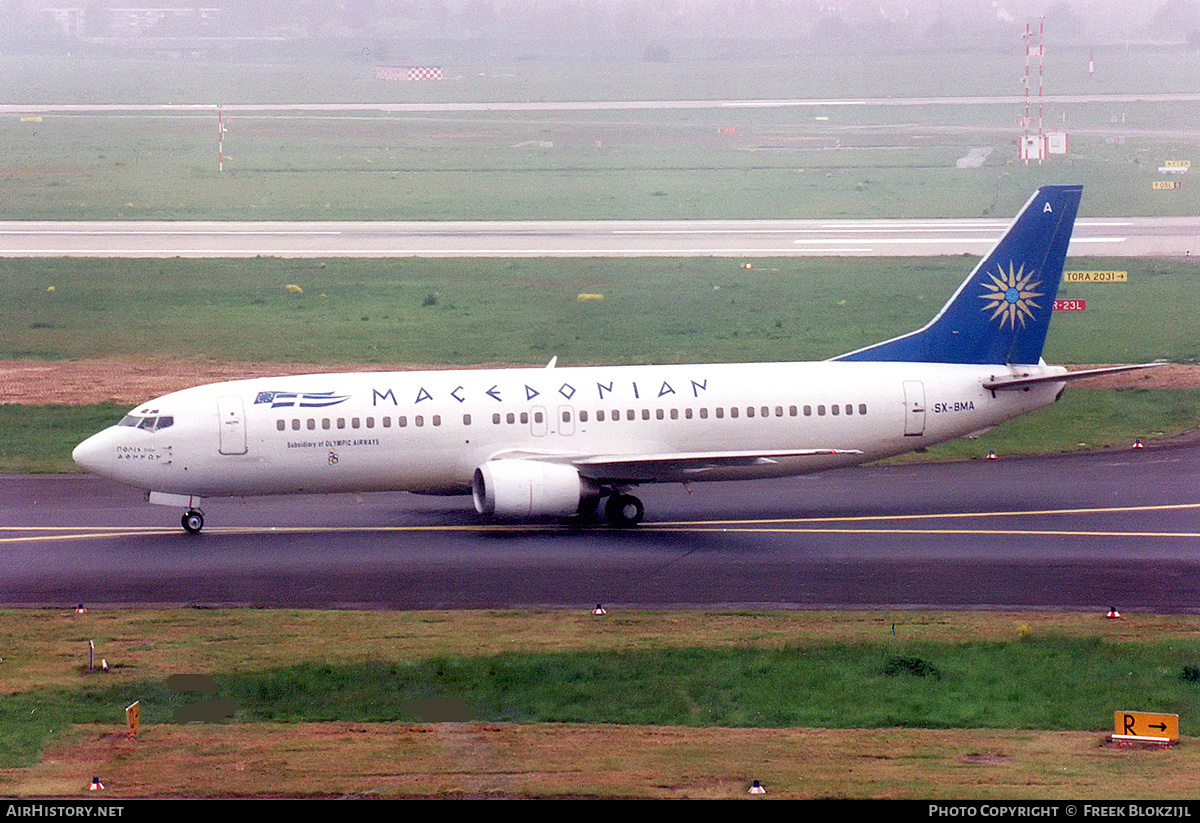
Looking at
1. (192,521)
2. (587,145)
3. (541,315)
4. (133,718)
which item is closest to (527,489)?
(192,521)

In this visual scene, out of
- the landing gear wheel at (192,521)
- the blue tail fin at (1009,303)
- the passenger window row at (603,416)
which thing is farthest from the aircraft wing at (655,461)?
the landing gear wheel at (192,521)

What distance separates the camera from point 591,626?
2994 cm

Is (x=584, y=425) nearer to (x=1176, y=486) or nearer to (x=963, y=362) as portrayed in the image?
(x=963, y=362)

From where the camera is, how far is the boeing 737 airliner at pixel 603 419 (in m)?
37.7

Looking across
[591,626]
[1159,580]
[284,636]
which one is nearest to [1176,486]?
[1159,580]

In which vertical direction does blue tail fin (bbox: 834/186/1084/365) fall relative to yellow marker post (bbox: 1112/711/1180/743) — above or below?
above

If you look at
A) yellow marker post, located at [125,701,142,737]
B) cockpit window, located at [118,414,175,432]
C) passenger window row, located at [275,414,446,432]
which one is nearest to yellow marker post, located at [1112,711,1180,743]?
yellow marker post, located at [125,701,142,737]

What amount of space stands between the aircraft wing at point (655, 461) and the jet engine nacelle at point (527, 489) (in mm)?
491

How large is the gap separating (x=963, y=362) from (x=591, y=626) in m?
15.5

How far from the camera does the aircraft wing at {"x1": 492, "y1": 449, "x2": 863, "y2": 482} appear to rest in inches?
1470

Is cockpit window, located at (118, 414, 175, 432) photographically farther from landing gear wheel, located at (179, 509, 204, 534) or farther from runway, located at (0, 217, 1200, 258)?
runway, located at (0, 217, 1200, 258)
